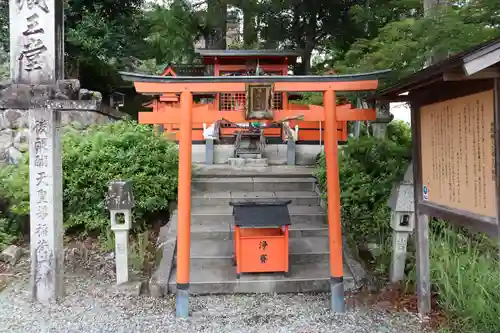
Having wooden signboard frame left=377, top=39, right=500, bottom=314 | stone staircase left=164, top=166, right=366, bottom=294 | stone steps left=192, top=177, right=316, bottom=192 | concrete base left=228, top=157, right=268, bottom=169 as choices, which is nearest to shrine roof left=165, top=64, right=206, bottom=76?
concrete base left=228, top=157, right=268, bottom=169

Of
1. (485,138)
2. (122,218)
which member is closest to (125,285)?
(122,218)

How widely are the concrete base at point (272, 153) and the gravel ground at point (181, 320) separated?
24.5 feet

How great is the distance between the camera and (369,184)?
7.07m

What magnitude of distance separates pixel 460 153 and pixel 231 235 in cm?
386

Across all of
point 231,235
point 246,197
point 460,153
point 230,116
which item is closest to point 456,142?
point 460,153

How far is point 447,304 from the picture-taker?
4281 millimetres

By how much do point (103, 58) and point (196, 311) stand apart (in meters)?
9.68

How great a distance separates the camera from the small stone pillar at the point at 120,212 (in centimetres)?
535

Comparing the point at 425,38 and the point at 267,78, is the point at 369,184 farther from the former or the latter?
the point at 267,78

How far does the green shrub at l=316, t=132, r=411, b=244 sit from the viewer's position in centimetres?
654

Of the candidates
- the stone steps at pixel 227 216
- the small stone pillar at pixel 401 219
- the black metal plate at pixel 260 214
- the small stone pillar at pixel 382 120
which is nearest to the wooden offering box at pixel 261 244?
the black metal plate at pixel 260 214

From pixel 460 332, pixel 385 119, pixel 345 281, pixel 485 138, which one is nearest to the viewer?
pixel 485 138

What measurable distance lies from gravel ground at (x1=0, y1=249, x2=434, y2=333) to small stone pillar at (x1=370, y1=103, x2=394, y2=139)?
3.94 metres

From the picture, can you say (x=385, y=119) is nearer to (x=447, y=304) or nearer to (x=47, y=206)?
(x=447, y=304)
